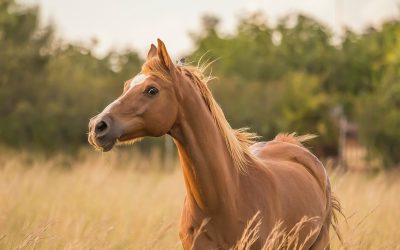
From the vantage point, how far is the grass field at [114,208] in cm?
684

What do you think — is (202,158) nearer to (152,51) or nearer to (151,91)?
(151,91)

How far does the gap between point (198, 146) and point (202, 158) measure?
0.27 ft

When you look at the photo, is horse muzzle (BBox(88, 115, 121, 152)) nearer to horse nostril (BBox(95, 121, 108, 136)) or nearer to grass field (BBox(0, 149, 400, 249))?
horse nostril (BBox(95, 121, 108, 136))

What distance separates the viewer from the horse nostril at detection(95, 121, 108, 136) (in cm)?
441

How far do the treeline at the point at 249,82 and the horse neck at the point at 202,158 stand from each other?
9151 millimetres

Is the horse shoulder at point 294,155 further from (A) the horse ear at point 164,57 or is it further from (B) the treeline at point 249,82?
(B) the treeline at point 249,82

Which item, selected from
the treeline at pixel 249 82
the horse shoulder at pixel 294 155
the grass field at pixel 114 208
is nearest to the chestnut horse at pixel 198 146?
the grass field at pixel 114 208

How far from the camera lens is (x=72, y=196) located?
10859mm

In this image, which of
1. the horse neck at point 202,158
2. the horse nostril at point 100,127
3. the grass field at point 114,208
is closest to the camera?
the horse nostril at point 100,127

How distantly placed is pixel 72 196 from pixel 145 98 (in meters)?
6.47

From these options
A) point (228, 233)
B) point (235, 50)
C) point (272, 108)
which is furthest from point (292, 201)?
point (235, 50)

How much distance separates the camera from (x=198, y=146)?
4.96m

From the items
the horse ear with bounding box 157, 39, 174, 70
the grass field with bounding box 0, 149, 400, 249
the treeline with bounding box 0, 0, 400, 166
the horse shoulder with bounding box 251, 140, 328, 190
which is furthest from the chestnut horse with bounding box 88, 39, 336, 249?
the treeline with bounding box 0, 0, 400, 166

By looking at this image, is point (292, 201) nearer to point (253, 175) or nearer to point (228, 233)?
point (253, 175)
